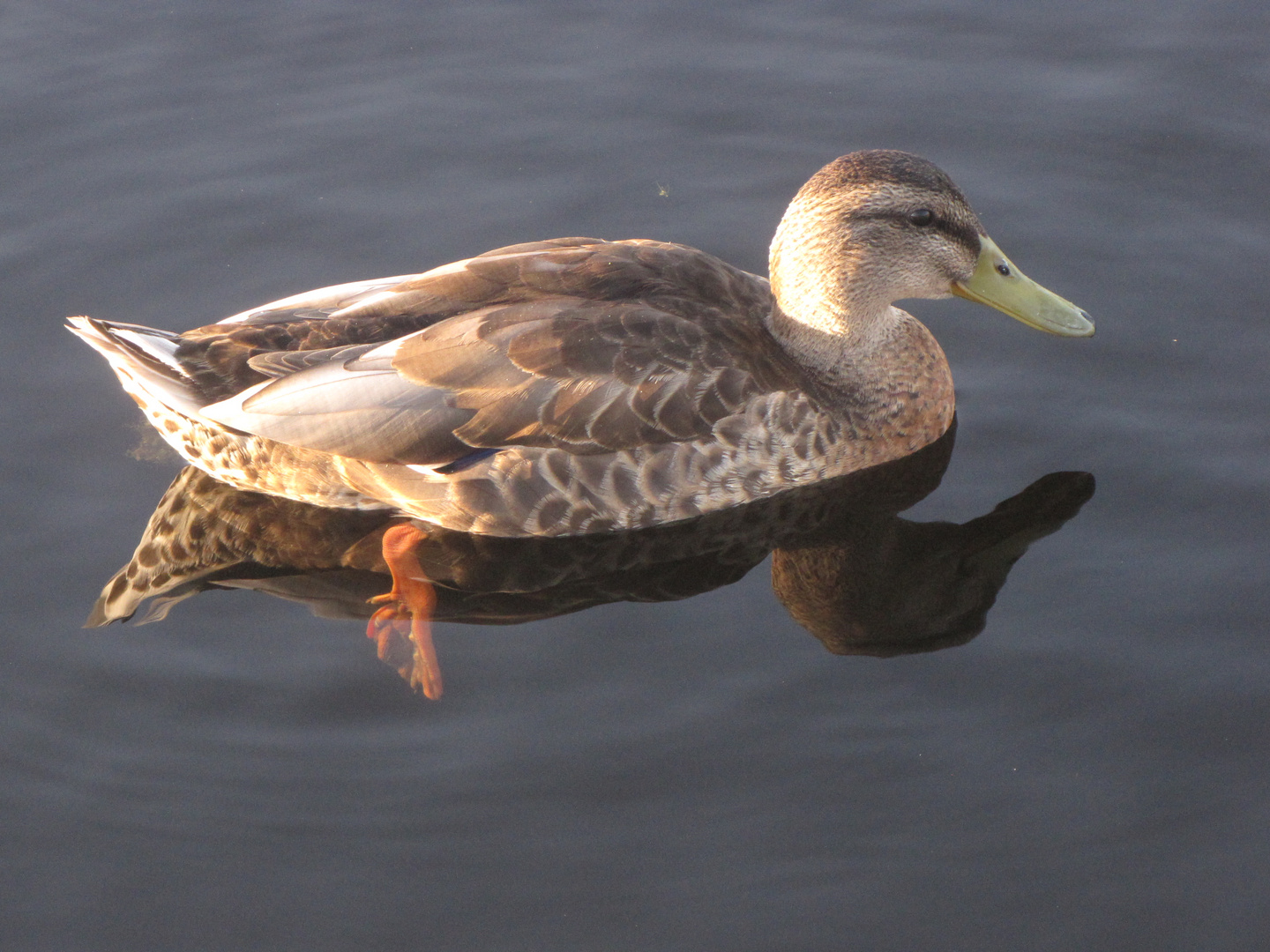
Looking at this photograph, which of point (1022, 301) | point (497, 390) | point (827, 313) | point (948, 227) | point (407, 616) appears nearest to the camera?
point (407, 616)

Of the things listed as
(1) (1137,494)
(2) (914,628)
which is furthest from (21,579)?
(1) (1137,494)

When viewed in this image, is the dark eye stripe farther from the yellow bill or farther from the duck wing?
the duck wing

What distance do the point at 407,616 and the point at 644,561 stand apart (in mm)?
1190

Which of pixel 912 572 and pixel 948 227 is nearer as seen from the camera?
pixel 912 572

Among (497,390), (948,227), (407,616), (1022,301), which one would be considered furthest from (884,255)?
(407,616)

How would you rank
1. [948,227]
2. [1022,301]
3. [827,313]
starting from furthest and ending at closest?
[1022,301] < [827,313] < [948,227]

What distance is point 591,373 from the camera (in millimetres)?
7008

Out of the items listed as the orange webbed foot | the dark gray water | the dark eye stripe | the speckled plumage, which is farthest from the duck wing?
the dark eye stripe

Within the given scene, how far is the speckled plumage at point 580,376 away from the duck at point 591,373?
0.01 m

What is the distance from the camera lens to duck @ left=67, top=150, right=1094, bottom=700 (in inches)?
275

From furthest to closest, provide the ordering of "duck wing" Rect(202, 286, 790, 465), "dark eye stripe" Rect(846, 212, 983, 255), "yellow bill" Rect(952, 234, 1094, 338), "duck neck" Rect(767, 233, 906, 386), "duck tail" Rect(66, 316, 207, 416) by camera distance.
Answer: "yellow bill" Rect(952, 234, 1094, 338), "duck neck" Rect(767, 233, 906, 386), "dark eye stripe" Rect(846, 212, 983, 255), "duck tail" Rect(66, 316, 207, 416), "duck wing" Rect(202, 286, 790, 465)

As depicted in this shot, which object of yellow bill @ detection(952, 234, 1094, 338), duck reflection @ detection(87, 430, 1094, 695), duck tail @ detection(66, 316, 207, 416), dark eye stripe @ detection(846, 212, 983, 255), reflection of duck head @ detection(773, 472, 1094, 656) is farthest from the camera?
yellow bill @ detection(952, 234, 1094, 338)

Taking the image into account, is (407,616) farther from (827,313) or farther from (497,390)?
(827,313)

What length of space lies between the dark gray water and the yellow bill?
446 mm
